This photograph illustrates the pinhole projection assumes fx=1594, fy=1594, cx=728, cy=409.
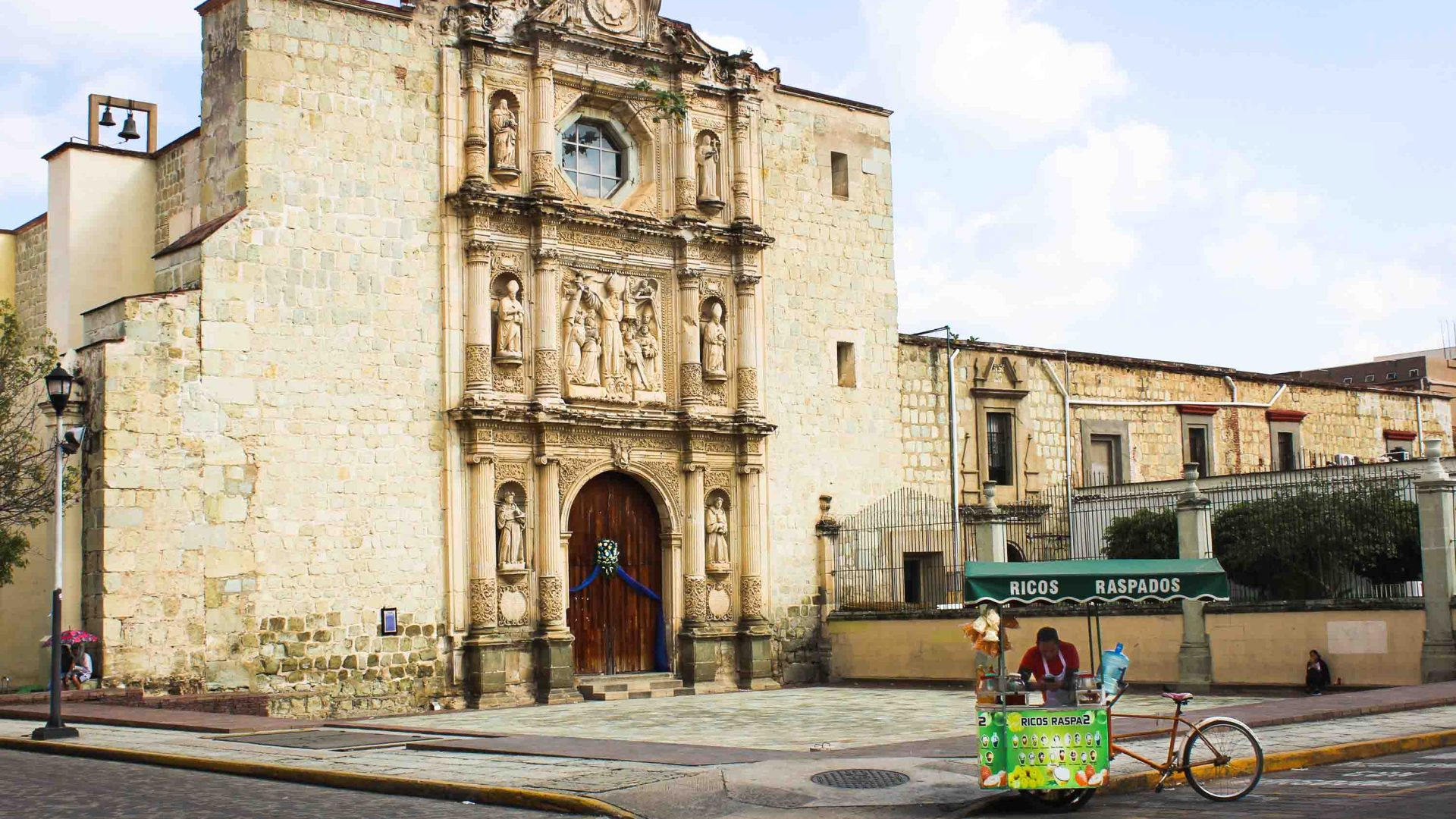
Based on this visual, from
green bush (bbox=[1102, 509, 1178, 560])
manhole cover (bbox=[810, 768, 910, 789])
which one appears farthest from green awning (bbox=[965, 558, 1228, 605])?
green bush (bbox=[1102, 509, 1178, 560])

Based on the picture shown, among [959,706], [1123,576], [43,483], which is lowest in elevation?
[959,706]

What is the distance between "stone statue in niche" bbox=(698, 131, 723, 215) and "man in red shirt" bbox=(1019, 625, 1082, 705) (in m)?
18.0

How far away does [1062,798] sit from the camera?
12688mm

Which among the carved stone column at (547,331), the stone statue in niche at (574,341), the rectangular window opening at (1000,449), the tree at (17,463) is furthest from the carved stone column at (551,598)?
the rectangular window opening at (1000,449)

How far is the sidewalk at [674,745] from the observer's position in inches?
525

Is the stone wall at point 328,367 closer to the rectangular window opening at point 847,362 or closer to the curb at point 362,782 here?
the curb at point 362,782

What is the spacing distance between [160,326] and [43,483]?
2.90 m

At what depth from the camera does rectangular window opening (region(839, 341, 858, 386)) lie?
32312mm

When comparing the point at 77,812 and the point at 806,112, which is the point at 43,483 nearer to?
the point at 77,812

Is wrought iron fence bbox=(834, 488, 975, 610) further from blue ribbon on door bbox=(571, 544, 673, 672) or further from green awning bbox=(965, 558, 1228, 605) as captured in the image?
green awning bbox=(965, 558, 1228, 605)

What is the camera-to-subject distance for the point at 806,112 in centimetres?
3219

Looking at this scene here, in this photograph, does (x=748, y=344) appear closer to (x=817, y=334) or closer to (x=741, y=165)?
(x=817, y=334)

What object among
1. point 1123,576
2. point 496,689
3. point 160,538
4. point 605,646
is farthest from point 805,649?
point 1123,576

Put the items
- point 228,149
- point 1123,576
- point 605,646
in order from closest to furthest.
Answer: point 1123,576 < point 228,149 < point 605,646
